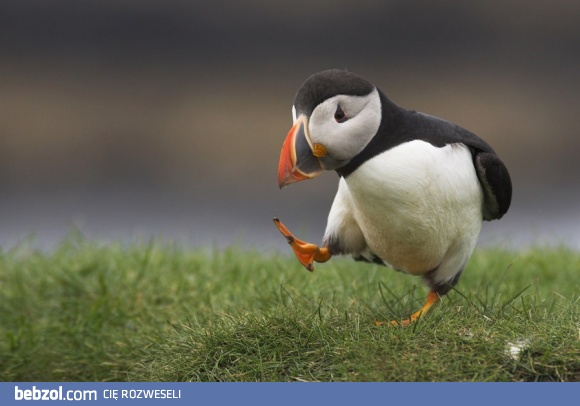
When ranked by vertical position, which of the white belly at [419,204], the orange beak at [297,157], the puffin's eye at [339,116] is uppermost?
the puffin's eye at [339,116]

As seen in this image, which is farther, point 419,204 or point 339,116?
point 419,204

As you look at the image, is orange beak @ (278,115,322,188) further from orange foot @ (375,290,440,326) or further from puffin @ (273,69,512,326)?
orange foot @ (375,290,440,326)

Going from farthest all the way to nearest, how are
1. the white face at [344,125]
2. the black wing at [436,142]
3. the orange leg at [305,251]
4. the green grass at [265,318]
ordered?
the orange leg at [305,251]
the black wing at [436,142]
the white face at [344,125]
the green grass at [265,318]

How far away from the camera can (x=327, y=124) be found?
3117mm

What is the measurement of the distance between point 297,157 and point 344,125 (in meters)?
0.20

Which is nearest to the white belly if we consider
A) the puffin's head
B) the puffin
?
the puffin

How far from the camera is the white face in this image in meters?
3.11

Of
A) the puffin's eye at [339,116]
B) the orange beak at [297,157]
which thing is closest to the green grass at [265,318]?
the orange beak at [297,157]

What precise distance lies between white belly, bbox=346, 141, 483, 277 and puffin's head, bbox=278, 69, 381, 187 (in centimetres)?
12

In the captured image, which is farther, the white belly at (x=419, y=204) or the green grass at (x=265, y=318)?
the white belly at (x=419, y=204)

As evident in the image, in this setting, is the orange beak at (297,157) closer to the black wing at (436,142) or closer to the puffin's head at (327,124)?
the puffin's head at (327,124)

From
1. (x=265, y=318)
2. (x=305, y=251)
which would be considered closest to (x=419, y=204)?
(x=305, y=251)

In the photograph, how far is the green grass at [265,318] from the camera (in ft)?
Answer: 9.85

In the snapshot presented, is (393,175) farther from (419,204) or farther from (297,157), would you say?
(297,157)
